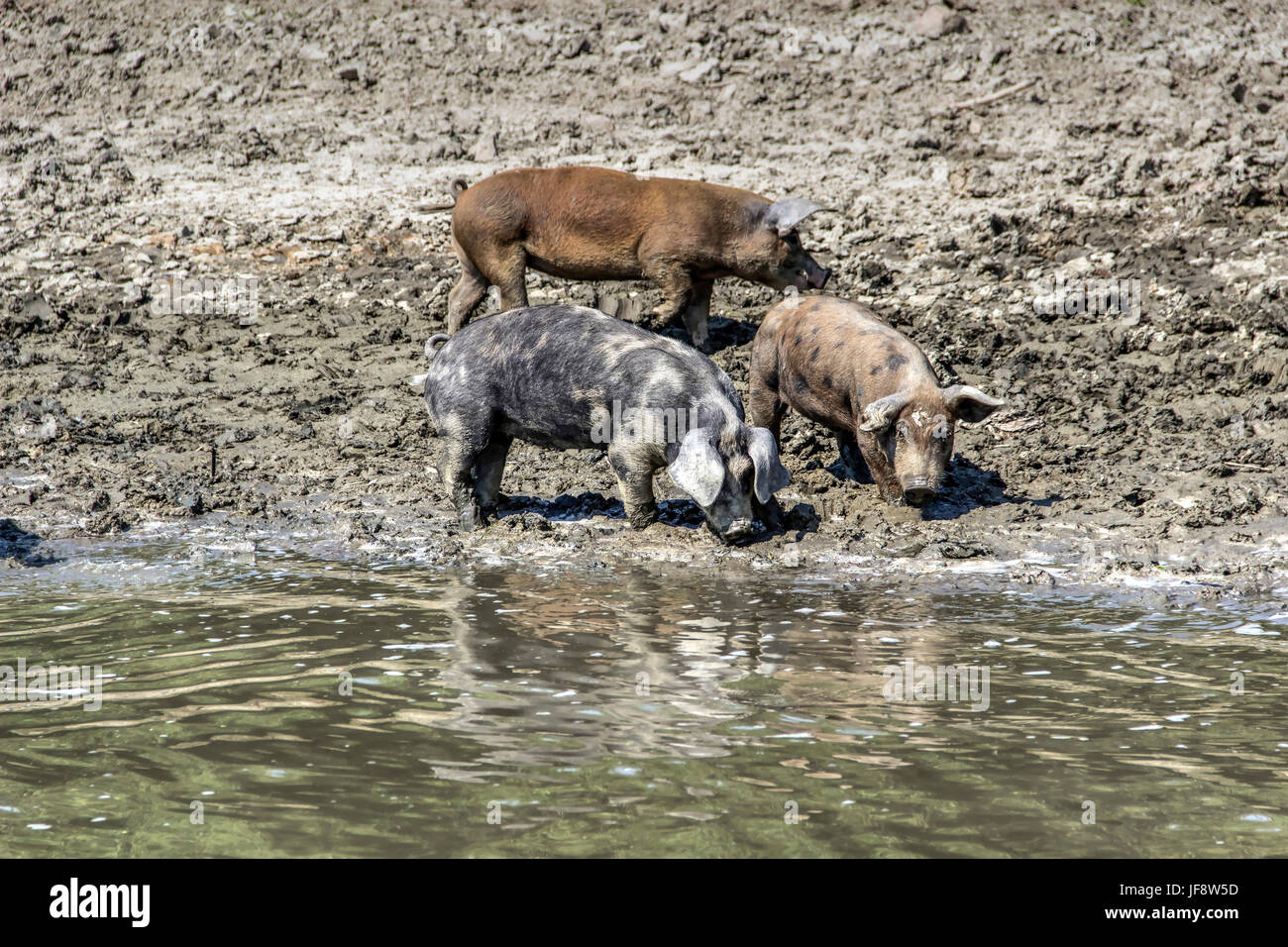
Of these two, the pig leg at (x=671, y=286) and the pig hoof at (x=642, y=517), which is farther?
the pig leg at (x=671, y=286)

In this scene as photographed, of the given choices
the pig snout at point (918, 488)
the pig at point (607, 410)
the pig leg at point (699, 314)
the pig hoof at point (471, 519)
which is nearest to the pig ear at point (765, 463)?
the pig at point (607, 410)

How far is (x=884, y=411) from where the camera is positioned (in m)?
7.55

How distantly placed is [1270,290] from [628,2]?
7613 millimetres

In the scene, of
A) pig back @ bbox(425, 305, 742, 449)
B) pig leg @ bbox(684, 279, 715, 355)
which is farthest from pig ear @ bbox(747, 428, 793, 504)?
pig leg @ bbox(684, 279, 715, 355)

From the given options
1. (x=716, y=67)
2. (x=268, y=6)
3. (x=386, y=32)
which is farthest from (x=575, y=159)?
(x=268, y=6)

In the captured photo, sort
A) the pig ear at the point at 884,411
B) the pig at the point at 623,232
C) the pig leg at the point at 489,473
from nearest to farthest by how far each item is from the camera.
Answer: the pig ear at the point at 884,411 < the pig leg at the point at 489,473 < the pig at the point at 623,232

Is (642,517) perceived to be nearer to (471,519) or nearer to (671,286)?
(471,519)

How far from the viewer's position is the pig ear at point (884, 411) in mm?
7559

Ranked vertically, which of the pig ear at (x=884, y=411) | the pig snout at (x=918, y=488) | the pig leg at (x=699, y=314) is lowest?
the pig snout at (x=918, y=488)

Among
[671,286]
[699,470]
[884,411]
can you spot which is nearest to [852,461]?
[884,411]

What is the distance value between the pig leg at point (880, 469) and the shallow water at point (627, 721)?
3.10ft

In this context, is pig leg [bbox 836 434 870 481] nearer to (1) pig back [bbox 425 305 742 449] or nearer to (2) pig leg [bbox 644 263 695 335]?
(1) pig back [bbox 425 305 742 449]

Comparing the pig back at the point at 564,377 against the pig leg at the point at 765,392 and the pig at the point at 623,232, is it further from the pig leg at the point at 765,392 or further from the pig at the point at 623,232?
the pig at the point at 623,232

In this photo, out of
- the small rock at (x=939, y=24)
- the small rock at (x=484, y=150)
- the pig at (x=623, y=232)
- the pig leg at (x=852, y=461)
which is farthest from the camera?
the small rock at (x=939, y=24)
